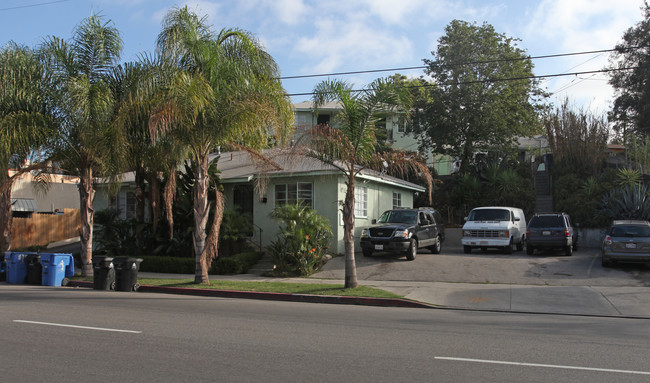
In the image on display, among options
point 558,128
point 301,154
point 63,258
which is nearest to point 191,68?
point 301,154

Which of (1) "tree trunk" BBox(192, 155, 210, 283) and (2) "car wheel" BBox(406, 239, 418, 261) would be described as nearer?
(1) "tree trunk" BBox(192, 155, 210, 283)

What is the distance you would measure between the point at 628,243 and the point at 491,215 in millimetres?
5660

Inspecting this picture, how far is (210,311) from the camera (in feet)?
36.0

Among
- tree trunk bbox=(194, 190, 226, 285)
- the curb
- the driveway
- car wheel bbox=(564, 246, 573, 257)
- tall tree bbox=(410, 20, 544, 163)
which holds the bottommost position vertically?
the curb

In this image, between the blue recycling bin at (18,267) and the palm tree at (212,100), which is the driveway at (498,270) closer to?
the palm tree at (212,100)

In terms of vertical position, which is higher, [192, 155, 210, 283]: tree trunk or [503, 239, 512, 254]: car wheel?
[192, 155, 210, 283]: tree trunk

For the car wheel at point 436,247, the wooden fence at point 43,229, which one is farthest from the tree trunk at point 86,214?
the car wheel at point 436,247

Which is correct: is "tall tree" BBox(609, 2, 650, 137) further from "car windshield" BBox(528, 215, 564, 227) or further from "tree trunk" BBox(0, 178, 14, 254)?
"tree trunk" BBox(0, 178, 14, 254)

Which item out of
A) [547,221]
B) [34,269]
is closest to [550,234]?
[547,221]

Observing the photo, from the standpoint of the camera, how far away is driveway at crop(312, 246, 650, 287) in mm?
15977

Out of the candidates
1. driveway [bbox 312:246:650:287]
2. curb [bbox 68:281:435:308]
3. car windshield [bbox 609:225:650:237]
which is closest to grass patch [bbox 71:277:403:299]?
curb [bbox 68:281:435:308]

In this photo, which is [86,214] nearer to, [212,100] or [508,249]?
[212,100]

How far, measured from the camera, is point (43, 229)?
2975 centimetres

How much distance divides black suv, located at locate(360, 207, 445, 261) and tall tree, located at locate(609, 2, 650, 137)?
18.8m
